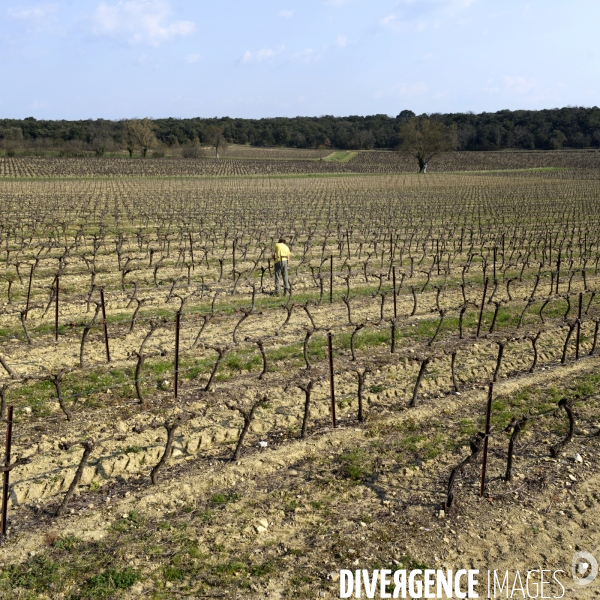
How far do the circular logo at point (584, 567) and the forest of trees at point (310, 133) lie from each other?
7700 centimetres

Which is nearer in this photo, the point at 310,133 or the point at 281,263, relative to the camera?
the point at 281,263

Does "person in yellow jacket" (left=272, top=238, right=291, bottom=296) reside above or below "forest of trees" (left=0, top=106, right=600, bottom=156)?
below

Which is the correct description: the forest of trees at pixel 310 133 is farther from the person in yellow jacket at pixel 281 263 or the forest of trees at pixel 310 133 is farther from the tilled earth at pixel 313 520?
the tilled earth at pixel 313 520

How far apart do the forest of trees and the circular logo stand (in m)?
77.0

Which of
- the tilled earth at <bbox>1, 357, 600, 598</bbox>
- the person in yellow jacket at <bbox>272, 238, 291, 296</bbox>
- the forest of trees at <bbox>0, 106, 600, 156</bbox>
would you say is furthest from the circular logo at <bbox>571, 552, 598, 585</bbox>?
the forest of trees at <bbox>0, 106, 600, 156</bbox>

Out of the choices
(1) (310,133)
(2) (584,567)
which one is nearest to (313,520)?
(2) (584,567)

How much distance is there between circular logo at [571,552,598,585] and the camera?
4.76 meters

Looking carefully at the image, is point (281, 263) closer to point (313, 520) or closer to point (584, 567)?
point (313, 520)

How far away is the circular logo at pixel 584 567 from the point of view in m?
4.76

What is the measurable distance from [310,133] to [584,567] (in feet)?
334

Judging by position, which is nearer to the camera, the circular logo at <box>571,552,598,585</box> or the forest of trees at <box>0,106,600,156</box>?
the circular logo at <box>571,552,598,585</box>

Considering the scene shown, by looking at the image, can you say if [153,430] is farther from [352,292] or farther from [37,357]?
[352,292]

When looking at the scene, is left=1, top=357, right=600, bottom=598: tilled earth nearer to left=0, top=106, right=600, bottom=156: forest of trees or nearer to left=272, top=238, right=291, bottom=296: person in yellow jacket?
left=272, top=238, right=291, bottom=296: person in yellow jacket

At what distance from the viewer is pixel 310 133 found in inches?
4016
